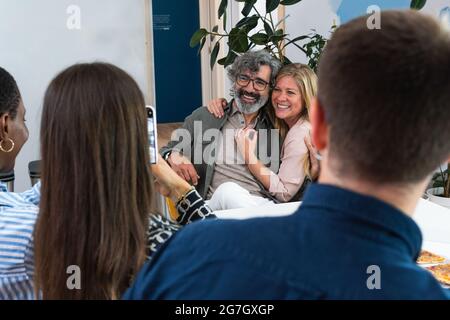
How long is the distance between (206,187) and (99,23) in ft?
7.70

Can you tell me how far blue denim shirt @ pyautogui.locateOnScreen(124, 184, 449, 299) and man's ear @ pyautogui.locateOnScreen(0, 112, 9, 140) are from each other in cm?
80

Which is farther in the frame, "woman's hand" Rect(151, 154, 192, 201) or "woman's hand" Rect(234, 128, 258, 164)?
"woman's hand" Rect(234, 128, 258, 164)

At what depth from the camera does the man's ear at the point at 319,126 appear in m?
0.60

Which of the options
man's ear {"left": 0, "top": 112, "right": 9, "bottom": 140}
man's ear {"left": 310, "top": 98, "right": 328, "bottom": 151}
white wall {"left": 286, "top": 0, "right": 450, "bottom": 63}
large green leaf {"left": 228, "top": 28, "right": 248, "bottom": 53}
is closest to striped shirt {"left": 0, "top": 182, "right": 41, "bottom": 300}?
man's ear {"left": 0, "top": 112, "right": 9, "bottom": 140}

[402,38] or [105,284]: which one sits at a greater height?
[402,38]

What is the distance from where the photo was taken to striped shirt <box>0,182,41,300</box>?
99 centimetres

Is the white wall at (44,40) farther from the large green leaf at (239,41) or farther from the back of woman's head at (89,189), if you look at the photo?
the back of woman's head at (89,189)

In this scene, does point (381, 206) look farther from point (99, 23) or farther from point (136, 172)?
point (99, 23)

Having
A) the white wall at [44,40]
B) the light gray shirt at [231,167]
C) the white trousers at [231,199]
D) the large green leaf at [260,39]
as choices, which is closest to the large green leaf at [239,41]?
the large green leaf at [260,39]

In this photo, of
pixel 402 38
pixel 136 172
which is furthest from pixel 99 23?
pixel 402 38

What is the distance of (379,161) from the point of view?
1.78ft

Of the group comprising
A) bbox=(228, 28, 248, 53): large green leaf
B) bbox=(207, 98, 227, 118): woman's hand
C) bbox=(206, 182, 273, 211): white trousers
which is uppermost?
bbox=(228, 28, 248, 53): large green leaf

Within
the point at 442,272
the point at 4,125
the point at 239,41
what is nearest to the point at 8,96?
the point at 4,125

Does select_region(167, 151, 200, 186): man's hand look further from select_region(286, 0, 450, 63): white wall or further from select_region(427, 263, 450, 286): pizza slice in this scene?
select_region(286, 0, 450, 63): white wall
